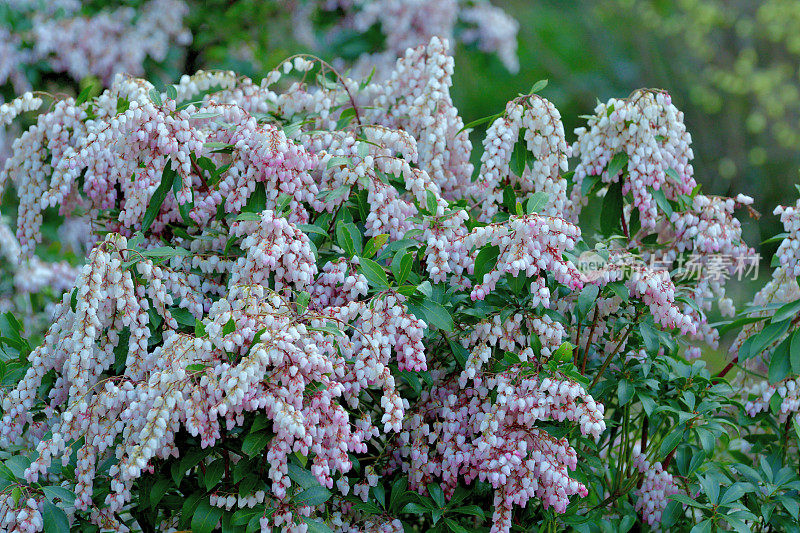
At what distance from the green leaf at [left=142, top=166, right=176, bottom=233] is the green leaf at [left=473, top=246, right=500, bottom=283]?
91cm

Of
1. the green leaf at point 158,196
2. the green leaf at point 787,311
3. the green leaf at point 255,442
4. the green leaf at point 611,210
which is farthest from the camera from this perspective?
the green leaf at point 611,210

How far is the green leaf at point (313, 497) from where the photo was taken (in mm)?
2203

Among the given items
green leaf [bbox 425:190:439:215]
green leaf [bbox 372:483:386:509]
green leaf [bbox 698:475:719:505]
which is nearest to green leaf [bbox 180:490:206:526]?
green leaf [bbox 372:483:386:509]

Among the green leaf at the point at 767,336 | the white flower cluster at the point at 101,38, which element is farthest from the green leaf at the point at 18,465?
the white flower cluster at the point at 101,38

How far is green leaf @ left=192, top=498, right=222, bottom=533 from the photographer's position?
2.14 meters

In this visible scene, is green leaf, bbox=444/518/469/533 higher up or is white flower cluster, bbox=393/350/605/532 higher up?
white flower cluster, bbox=393/350/605/532

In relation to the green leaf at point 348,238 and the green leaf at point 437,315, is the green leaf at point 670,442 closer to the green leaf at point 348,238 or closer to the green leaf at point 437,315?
the green leaf at point 437,315

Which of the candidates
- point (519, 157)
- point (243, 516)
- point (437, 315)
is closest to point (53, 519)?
point (243, 516)

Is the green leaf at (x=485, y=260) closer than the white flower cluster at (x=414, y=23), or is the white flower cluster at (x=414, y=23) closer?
the green leaf at (x=485, y=260)

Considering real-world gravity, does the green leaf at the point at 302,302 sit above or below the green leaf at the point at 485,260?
below

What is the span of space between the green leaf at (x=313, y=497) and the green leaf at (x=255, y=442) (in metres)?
0.22

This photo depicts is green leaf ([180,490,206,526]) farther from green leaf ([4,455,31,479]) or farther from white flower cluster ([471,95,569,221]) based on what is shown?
white flower cluster ([471,95,569,221])

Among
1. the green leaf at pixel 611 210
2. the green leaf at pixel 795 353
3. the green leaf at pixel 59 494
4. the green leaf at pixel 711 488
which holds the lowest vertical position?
the green leaf at pixel 59 494

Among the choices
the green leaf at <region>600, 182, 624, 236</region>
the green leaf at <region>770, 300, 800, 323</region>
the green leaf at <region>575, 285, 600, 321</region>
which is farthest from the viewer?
the green leaf at <region>600, 182, 624, 236</region>
